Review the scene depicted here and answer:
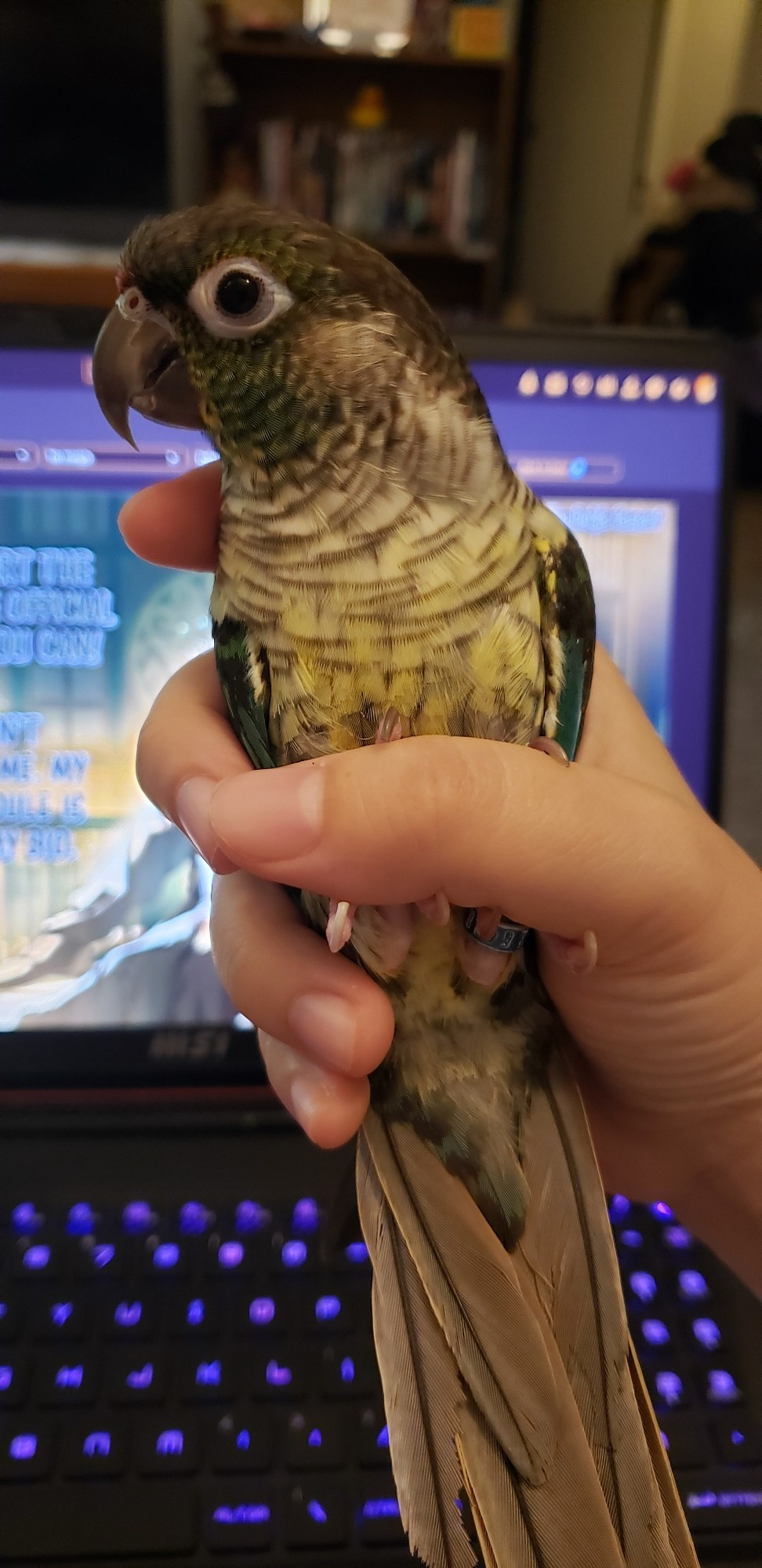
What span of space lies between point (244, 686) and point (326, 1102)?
274 mm

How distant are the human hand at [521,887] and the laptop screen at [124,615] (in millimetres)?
262

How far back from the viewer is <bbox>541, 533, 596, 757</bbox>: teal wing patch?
0.56m

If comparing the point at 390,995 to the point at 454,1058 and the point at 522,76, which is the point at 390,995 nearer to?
the point at 454,1058

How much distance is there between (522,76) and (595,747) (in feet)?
11.7

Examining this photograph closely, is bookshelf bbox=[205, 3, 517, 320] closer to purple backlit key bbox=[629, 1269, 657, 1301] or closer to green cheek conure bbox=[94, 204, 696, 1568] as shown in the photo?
green cheek conure bbox=[94, 204, 696, 1568]

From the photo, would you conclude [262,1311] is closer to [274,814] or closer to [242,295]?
[274,814]

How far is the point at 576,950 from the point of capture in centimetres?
55

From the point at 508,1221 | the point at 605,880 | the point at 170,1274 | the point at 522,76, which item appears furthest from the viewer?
the point at 522,76

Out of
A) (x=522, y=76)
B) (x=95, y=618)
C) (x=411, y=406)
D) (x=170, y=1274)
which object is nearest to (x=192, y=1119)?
(x=170, y=1274)

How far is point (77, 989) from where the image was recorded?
3.07ft

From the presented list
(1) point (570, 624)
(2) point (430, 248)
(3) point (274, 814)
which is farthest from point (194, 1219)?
(2) point (430, 248)

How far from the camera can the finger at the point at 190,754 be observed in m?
0.56

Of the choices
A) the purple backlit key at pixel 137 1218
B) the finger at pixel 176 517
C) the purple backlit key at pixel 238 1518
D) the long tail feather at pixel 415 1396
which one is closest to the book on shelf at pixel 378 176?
the finger at pixel 176 517

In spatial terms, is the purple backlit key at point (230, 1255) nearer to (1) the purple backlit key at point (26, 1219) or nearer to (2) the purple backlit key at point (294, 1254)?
(2) the purple backlit key at point (294, 1254)
